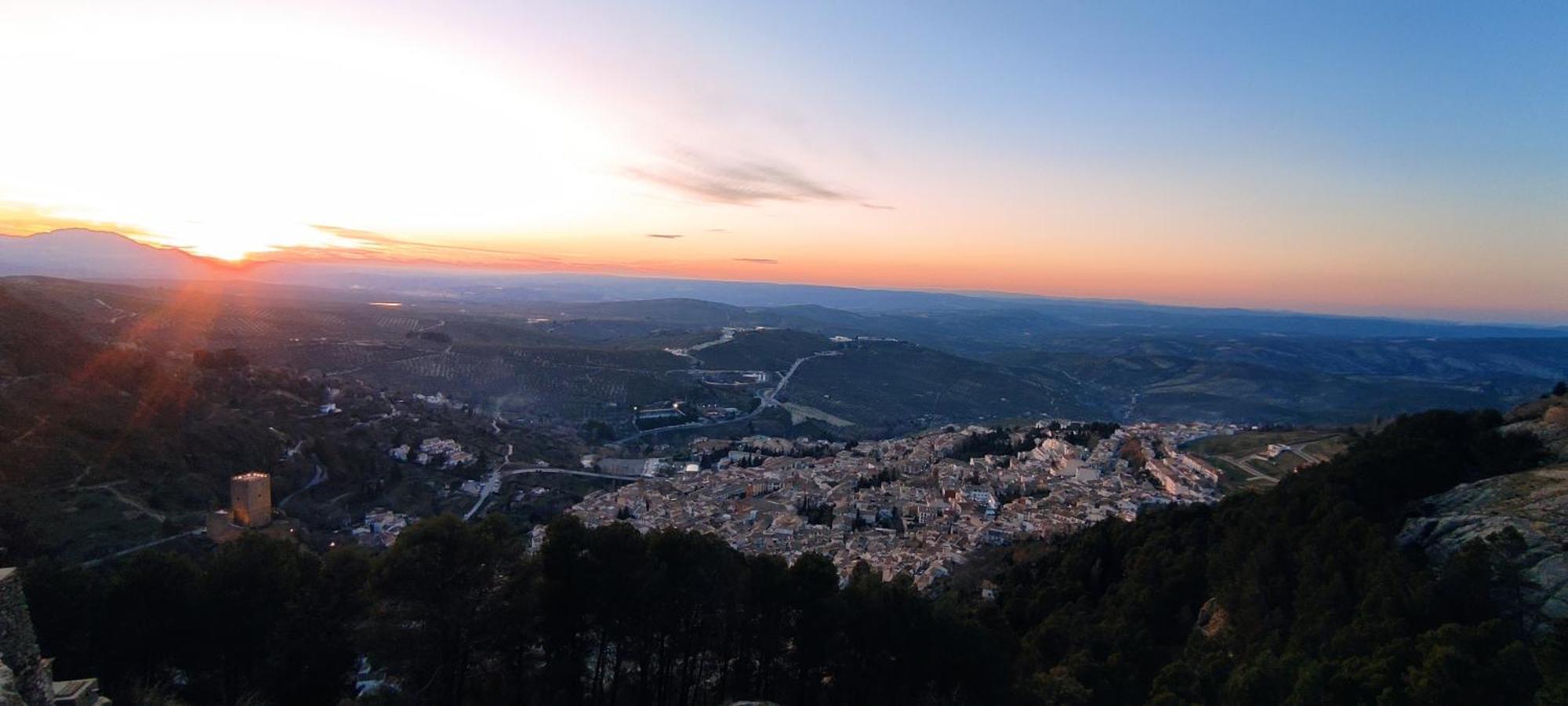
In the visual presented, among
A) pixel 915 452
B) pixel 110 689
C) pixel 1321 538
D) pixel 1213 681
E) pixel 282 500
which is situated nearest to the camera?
pixel 110 689

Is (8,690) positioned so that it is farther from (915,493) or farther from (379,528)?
(915,493)

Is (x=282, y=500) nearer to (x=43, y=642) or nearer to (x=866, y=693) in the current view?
(x=43, y=642)

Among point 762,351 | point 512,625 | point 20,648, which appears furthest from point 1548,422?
point 762,351

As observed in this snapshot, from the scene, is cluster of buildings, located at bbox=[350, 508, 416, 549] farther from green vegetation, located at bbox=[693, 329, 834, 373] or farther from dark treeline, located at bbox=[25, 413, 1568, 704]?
green vegetation, located at bbox=[693, 329, 834, 373]

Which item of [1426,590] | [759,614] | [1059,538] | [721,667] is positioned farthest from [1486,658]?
[1059,538]

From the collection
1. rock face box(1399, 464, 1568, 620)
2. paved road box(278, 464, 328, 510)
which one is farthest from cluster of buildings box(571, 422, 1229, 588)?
rock face box(1399, 464, 1568, 620)
